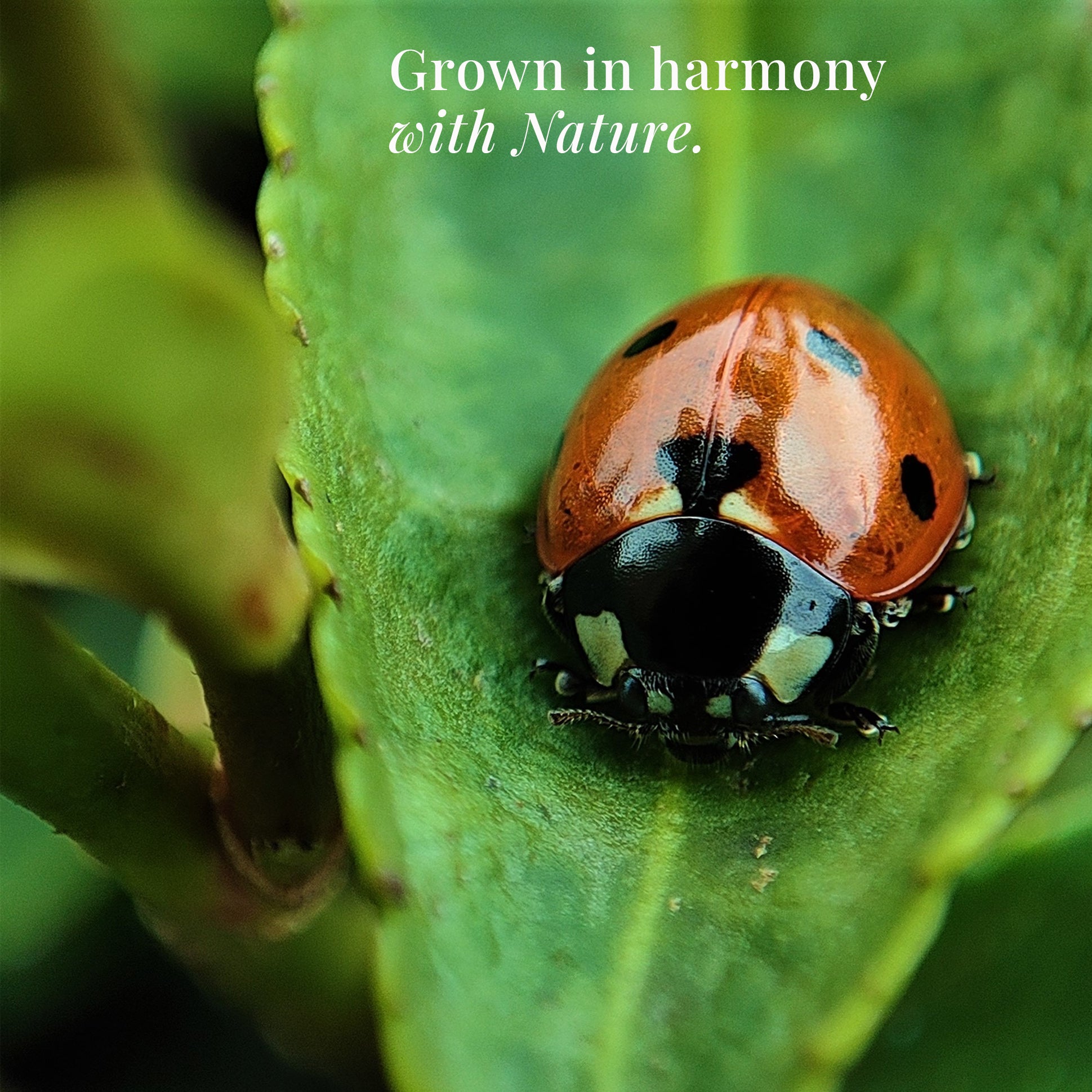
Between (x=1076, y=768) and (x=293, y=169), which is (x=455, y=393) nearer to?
(x=293, y=169)

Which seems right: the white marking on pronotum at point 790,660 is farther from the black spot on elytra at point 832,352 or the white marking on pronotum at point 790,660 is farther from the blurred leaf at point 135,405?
the blurred leaf at point 135,405

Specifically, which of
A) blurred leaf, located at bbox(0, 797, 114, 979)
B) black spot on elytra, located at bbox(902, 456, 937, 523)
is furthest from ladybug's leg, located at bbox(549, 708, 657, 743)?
blurred leaf, located at bbox(0, 797, 114, 979)

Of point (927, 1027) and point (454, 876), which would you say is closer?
point (454, 876)

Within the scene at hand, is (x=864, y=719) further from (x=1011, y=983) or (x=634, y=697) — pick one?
(x=1011, y=983)

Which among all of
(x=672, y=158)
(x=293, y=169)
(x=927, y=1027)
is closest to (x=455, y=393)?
(x=293, y=169)

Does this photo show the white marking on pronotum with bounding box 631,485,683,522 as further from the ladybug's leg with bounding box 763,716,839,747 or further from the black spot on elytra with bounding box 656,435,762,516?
the ladybug's leg with bounding box 763,716,839,747

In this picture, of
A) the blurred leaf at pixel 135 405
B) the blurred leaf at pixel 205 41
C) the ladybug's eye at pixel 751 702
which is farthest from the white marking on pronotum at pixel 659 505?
the blurred leaf at pixel 205 41

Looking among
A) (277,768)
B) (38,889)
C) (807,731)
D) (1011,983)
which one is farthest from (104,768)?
(38,889)
